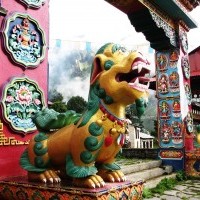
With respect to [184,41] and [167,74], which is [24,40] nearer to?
[167,74]

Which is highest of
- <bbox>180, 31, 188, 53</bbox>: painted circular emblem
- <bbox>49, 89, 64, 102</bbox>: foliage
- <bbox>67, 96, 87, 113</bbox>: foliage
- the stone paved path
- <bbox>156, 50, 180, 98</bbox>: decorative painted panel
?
<bbox>49, 89, 64, 102</bbox>: foliage

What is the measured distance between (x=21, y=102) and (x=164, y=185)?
3192 millimetres

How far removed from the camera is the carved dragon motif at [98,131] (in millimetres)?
2291

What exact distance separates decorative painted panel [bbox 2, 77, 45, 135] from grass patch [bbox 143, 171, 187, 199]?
6.96 ft

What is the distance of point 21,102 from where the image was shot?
3184mm

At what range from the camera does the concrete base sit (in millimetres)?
2170

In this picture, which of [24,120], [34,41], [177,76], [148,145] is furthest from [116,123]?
[148,145]

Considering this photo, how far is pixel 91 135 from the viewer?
229cm

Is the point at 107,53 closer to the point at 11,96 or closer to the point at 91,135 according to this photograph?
the point at 91,135

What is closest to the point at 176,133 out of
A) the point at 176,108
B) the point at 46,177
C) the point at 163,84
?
the point at 176,108

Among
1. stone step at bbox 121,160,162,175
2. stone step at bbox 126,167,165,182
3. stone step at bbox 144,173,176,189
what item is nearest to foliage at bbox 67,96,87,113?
stone step at bbox 121,160,162,175

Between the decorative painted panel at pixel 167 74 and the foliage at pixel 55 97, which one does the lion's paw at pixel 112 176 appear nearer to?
the decorative painted panel at pixel 167 74

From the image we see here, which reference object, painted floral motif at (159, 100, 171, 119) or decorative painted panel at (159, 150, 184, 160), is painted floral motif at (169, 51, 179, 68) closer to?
painted floral motif at (159, 100, 171, 119)

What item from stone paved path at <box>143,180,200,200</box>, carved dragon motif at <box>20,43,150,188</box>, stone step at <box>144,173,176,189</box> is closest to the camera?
carved dragon motif at <box>20,43,150,188</box>
